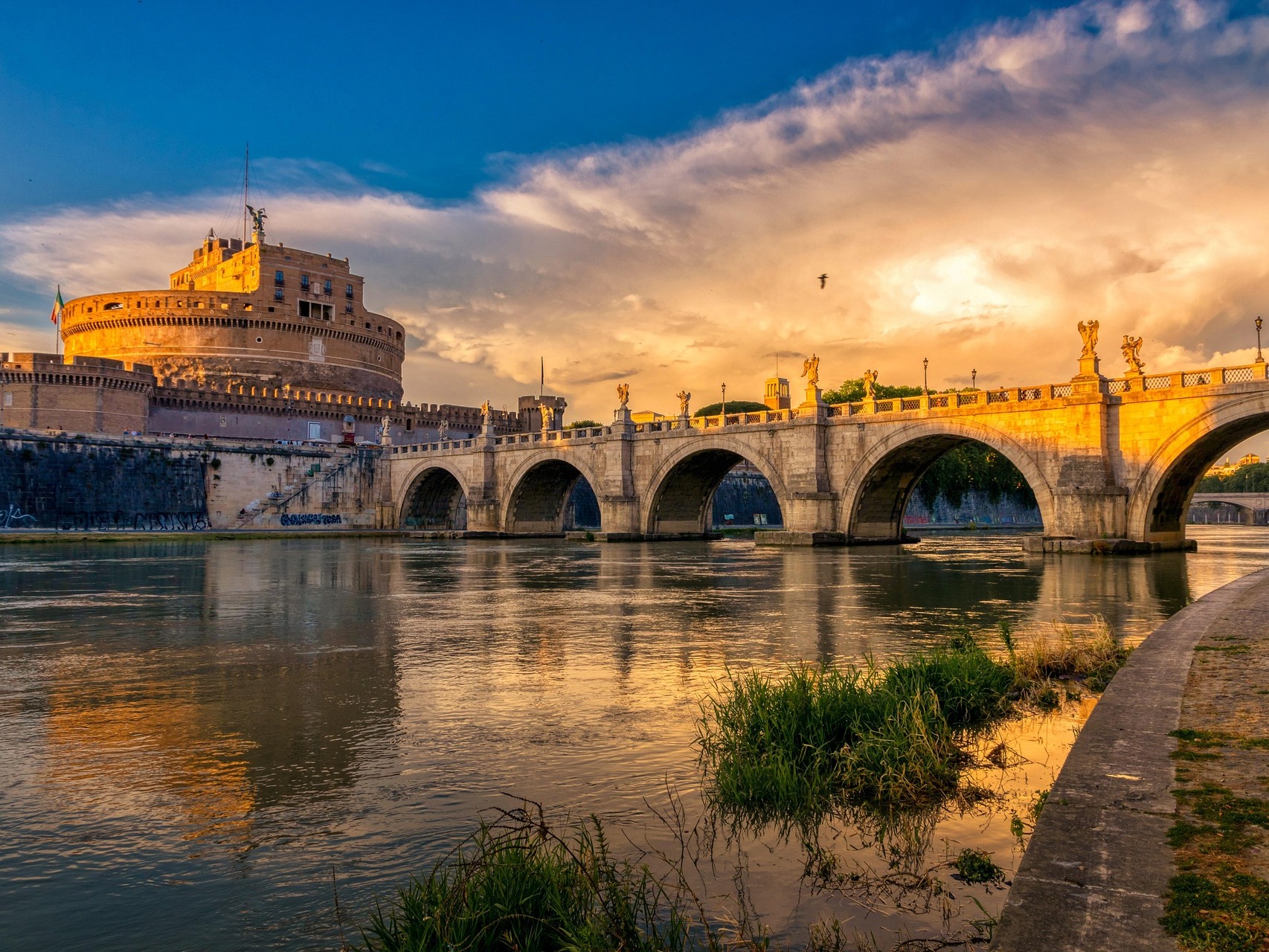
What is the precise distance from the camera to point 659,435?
48875mm

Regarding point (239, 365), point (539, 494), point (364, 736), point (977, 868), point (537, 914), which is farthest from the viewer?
point (239, 365)

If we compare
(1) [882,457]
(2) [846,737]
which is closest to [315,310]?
(1) [882,457]

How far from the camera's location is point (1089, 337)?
33.0 metres

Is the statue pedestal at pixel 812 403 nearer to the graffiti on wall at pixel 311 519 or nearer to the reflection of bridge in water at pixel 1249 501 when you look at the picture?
the graffiti on wall at pixel 311 519

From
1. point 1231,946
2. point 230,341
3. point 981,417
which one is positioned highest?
point 230,341

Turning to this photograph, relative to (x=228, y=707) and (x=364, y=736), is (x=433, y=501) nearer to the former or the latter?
(x=228, y=707)

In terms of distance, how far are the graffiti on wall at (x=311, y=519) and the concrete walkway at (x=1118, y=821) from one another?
61881 mm

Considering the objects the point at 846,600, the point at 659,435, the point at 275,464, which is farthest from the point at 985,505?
the point at 846,600

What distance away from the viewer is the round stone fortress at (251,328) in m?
81.1

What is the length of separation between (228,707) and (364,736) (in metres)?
2.01

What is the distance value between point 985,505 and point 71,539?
259 ft

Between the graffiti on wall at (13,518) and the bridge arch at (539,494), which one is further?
the bridge arch at (539,494)

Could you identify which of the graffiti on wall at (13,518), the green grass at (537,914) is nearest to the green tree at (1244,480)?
the graffiti on wall at (13,518)

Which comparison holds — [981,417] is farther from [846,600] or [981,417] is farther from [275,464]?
[275,464]
